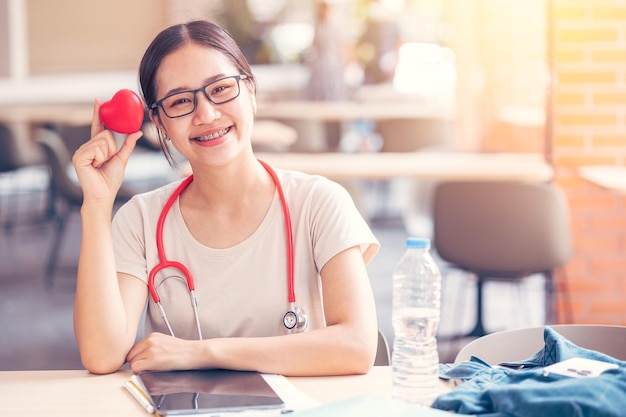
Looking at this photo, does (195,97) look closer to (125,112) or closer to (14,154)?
(125,112)

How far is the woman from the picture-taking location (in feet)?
6.01

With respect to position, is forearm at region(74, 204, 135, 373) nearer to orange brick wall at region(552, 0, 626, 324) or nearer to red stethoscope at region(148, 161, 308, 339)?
red stethoscope at region(148, 161, 308, 339)

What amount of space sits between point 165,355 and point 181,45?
0.70 metres

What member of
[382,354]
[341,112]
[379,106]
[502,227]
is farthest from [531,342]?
[379,106]

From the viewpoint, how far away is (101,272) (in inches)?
71.8

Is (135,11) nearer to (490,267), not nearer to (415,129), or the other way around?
(415,129)

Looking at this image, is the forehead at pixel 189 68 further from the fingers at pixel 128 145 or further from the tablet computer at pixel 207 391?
the tablet computer at pixel 207 391

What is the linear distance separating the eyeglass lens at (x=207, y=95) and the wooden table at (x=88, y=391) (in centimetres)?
58

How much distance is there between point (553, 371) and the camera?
4.69 feet

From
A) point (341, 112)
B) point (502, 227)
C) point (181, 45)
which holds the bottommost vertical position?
point (502, 227)

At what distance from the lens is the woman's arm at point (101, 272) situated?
179cm

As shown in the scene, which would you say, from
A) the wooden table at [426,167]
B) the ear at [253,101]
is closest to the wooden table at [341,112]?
the wooden table at [426,167]

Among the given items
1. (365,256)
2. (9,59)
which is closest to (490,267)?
(365,256)

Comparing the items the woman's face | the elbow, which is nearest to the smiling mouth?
the woman's face
